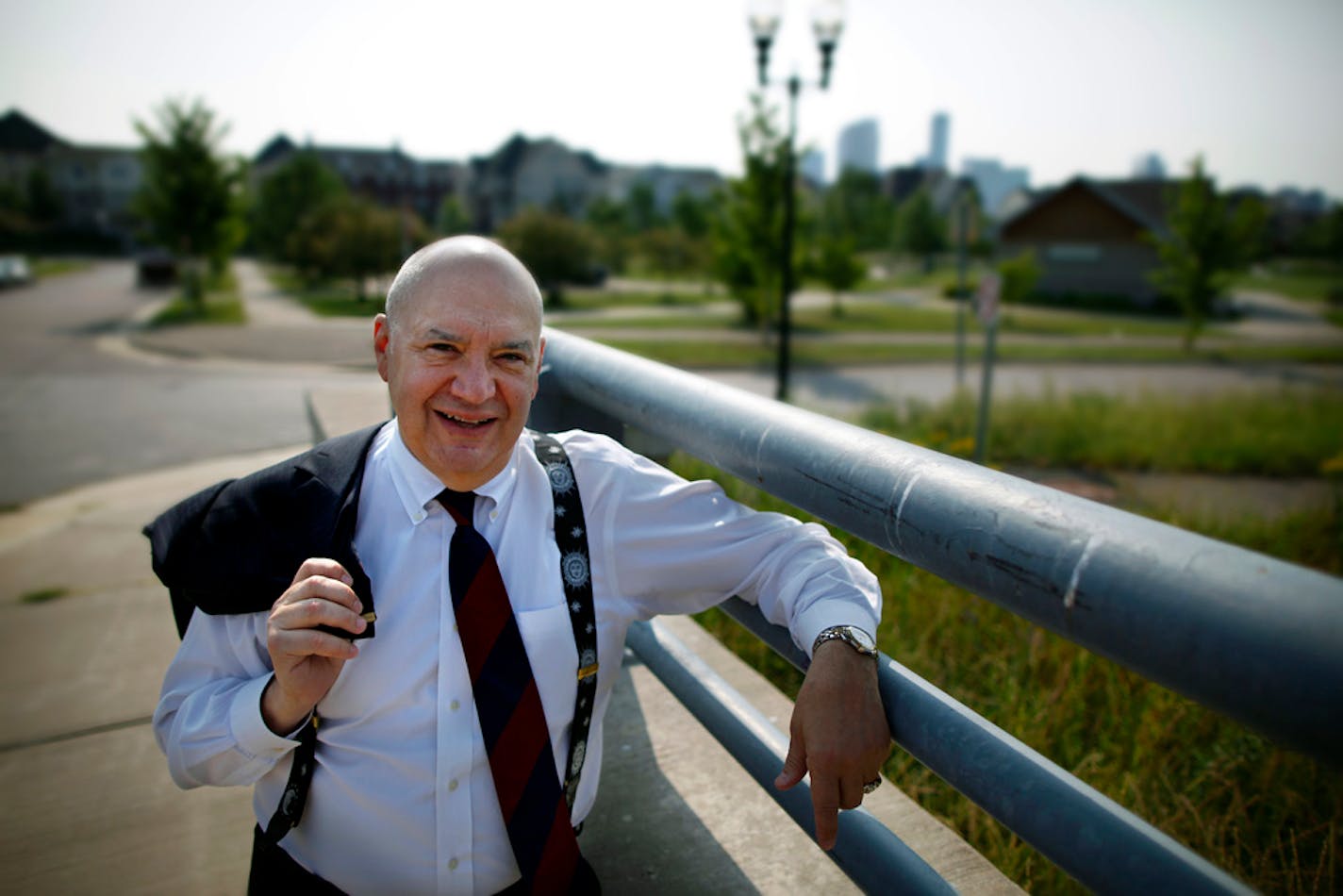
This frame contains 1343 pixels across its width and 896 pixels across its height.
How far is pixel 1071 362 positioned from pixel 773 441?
23.2 meters

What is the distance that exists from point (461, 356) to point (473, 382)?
0.18ft

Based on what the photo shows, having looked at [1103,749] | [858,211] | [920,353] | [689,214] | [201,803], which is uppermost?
[858,211]

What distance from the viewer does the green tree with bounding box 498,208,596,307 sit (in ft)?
107

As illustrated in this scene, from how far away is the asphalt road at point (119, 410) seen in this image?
9023 mm

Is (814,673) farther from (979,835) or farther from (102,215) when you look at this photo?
(102,215)

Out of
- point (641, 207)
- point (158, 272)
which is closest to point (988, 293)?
point (158, 272)

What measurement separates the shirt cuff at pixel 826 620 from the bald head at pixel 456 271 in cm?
71

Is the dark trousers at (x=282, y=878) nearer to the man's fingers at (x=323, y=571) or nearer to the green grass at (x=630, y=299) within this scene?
the man's fingers at (x=323, y=571)

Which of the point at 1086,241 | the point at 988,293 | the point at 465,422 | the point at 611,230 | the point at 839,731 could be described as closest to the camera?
the point at 839,731

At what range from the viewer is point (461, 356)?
57.9 inches

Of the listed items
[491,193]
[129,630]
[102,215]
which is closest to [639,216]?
[491,193]

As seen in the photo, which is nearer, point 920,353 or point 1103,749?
point 1103,749

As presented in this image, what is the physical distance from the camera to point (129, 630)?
3.62 m

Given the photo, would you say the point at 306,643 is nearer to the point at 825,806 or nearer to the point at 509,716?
the point at 509,716
